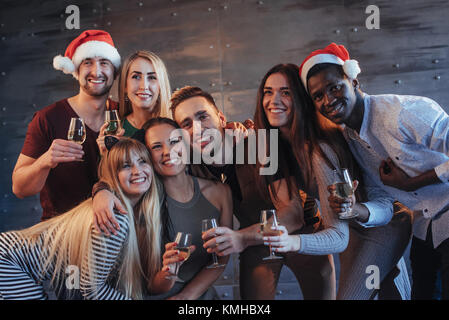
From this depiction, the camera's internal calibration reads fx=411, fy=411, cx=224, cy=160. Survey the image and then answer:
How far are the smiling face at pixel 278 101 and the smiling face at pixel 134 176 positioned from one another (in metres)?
0.86

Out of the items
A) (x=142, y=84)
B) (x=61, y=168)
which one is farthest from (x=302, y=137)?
(x=61, y=168)

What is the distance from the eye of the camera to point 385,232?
8.63ft

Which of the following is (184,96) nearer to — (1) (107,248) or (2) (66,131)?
(2) (66,131)

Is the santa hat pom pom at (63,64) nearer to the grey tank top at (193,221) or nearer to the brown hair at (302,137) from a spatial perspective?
the grey tank top at (193,221)

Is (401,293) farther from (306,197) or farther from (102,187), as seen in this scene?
(102,187)

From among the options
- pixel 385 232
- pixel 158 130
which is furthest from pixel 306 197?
pixel 158 130

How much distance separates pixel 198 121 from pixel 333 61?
941 mm

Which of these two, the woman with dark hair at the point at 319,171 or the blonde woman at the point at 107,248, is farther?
the woman with dark hair at the point at 319,171

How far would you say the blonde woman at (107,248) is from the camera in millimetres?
2422

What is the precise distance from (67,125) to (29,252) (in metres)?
0.87

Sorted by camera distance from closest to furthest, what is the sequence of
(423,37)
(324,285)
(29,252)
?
(29,252) → (324,285) → (423,37)

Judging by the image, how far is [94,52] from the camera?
9.18 feet

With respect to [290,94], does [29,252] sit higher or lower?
lower

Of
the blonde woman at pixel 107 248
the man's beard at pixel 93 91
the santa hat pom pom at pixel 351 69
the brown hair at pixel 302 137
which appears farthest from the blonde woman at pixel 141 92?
the santa hat pom pom at pixel 351 69
